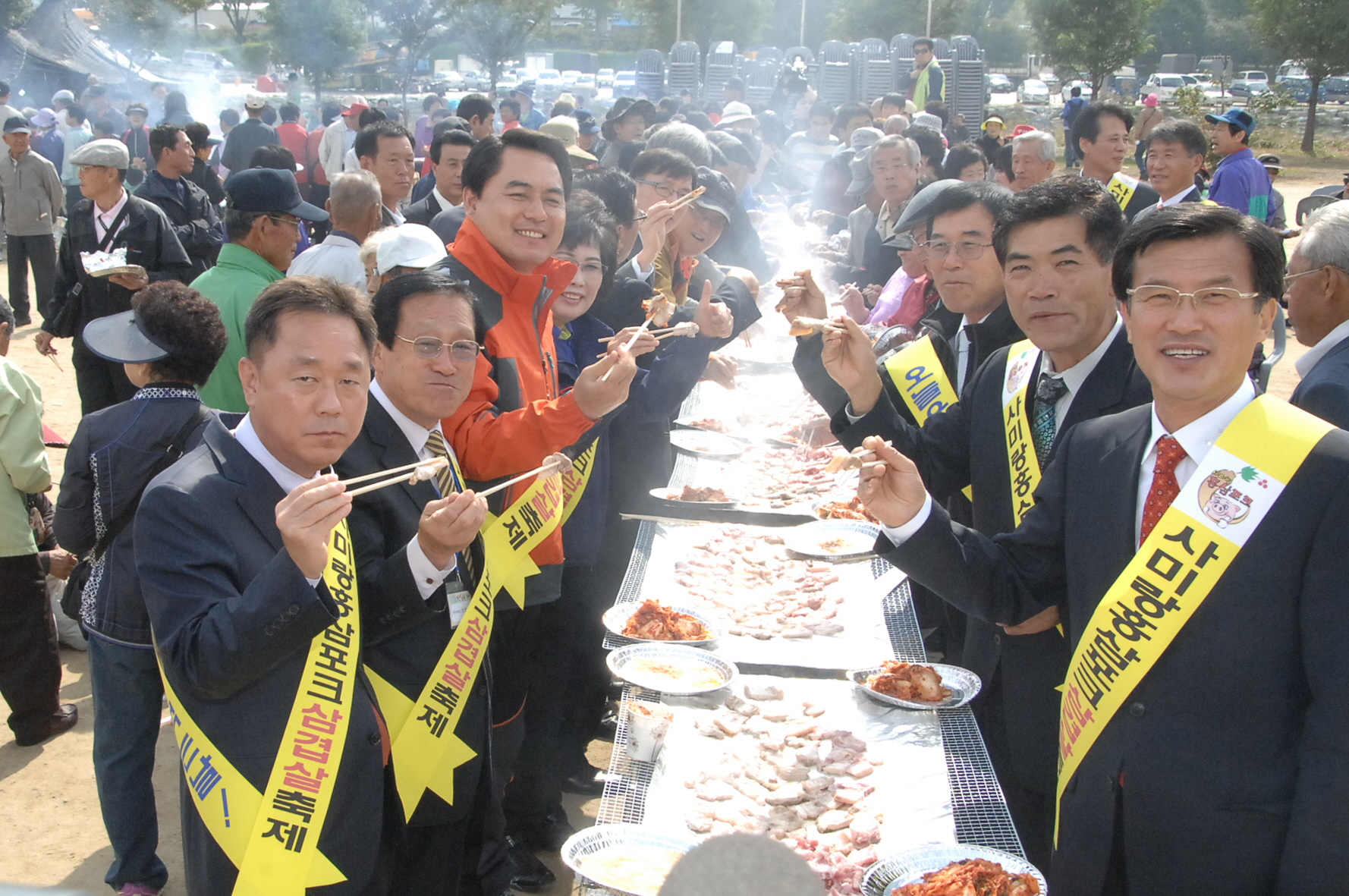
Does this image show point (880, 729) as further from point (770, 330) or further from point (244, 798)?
point (770, 330)

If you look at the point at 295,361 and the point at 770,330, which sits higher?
the point at 295,361

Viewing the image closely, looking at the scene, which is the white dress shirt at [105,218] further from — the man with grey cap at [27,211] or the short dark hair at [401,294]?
the man with grey cap at [27,211]

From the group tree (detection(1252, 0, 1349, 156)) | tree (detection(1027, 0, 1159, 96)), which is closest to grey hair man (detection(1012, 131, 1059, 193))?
tree (detection(1252, 0, 1349, 156))

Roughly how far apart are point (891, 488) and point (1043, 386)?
0.75m

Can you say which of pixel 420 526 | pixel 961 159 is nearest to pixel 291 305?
pixel 420 526

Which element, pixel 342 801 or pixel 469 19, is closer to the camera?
pixel 342 801

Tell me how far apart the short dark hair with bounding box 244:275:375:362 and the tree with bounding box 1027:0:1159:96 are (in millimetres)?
39778

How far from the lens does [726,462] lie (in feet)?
19.0

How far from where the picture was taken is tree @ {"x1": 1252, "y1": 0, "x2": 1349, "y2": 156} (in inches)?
1203

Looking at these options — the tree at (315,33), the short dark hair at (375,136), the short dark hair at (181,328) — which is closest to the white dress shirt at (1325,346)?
the short dark hair at (181,328)

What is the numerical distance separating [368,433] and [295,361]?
17.5 inches

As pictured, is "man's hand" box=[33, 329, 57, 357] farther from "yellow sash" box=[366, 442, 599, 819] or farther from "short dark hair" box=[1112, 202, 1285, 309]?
"short dark hair" box=[1112, 202, 1285, 309]

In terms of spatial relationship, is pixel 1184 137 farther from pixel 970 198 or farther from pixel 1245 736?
pixel 1245 736

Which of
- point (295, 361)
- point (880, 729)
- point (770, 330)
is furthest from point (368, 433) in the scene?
point (770, 330)
